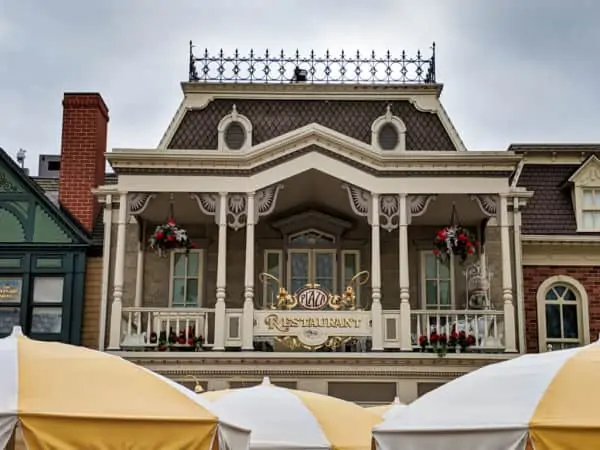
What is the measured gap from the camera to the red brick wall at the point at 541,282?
2067 cm

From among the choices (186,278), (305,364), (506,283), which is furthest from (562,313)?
(186,278)

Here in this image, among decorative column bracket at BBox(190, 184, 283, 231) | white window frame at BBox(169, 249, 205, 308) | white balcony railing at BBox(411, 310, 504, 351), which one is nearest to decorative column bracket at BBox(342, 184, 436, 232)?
decorative column bracket at BBox(190, 184, 283, 231)

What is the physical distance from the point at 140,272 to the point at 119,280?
1.62m

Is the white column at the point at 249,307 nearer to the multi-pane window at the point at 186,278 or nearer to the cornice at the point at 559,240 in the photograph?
the multi-pane window at the point at 186,278

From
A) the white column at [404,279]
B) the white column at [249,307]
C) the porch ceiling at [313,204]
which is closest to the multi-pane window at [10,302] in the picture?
the porch ceiling at [313,204]

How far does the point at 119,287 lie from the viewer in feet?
60.5

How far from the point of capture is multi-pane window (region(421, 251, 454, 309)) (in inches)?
810

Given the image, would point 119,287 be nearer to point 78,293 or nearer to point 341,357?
point 78,293

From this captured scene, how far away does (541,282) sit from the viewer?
20891mm

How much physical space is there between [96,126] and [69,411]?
14511 mm

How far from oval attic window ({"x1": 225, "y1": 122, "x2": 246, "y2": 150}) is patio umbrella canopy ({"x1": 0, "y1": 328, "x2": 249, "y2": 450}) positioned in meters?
12.8

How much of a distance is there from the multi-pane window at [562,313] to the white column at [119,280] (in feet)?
29.3

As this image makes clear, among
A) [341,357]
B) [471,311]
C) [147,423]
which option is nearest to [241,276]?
[341,357]

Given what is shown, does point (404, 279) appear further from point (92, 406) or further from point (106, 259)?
point (92, 406)
